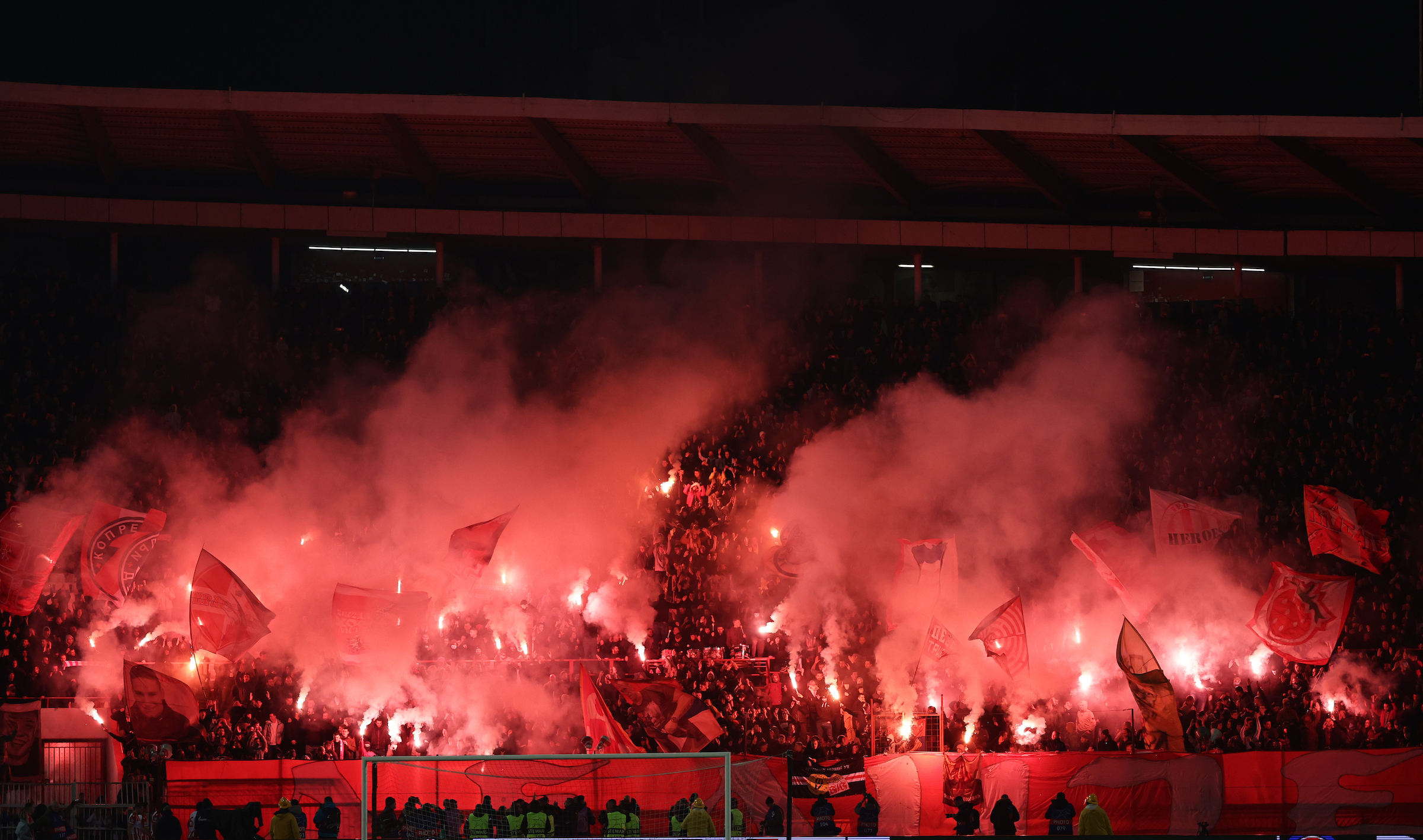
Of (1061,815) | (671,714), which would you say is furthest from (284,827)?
(1061,815)

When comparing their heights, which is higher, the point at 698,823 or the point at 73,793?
the point at 73,793

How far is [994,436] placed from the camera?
1862 centimetres

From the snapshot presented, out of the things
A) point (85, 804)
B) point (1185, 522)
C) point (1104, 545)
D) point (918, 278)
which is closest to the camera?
point (85, 804)

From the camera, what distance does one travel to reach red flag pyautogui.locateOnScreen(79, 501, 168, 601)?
51.8 feet

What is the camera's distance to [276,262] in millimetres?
22547

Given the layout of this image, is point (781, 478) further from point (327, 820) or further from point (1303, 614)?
point (327, 820)

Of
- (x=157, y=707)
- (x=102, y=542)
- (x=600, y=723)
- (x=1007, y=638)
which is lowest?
(x=600, y=723)

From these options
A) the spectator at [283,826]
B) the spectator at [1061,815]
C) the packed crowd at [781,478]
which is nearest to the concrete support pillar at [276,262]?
the packed crowd at [781,478]

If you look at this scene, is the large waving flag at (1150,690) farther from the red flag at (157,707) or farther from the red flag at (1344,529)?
the red flag at (157,707)

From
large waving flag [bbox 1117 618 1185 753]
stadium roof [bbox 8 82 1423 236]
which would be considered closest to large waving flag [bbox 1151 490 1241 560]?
large waving flag [bbox 1117 618 1185 753]

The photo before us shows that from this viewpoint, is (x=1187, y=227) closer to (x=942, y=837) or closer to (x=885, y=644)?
(x=885, y=644)

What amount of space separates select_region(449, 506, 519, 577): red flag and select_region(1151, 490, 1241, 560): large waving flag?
312 inches

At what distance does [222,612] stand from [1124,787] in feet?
31.7

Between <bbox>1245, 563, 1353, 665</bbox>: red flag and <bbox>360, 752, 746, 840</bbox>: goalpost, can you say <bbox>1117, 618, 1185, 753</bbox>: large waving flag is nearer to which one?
<bbox>1245, 563, 1353, 665</bbox>: red flag
